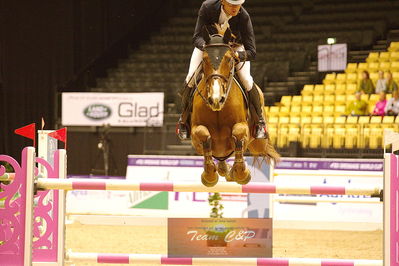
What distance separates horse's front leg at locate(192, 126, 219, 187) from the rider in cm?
45

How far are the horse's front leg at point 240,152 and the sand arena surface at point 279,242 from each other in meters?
2.48

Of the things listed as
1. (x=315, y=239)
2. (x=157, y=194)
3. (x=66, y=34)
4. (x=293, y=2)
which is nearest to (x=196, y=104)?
(x=315, y=239)

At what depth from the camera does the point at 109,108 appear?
13398 millimetres

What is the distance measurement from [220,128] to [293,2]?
13.8 m

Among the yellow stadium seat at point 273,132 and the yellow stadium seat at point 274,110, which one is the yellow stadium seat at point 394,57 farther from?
the yellow stadium seat at point 273,132

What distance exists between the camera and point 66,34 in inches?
640

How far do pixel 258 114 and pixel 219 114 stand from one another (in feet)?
1.64

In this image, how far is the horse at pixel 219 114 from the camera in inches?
177

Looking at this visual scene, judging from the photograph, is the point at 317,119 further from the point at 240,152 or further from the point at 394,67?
the point at 240,152

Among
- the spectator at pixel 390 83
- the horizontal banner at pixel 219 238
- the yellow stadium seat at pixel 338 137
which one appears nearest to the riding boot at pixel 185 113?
the horizontal banner at pixel 219 238

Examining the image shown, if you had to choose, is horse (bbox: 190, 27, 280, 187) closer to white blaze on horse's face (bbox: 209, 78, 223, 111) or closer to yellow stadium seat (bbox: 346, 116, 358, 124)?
white blaze on horse's face (bbox: 209, 78, 223, 111)

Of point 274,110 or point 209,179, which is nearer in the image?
point 209,179

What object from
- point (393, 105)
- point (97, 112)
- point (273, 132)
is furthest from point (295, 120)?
point (97, 112)

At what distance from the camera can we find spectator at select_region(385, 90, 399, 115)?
11.1 metres
